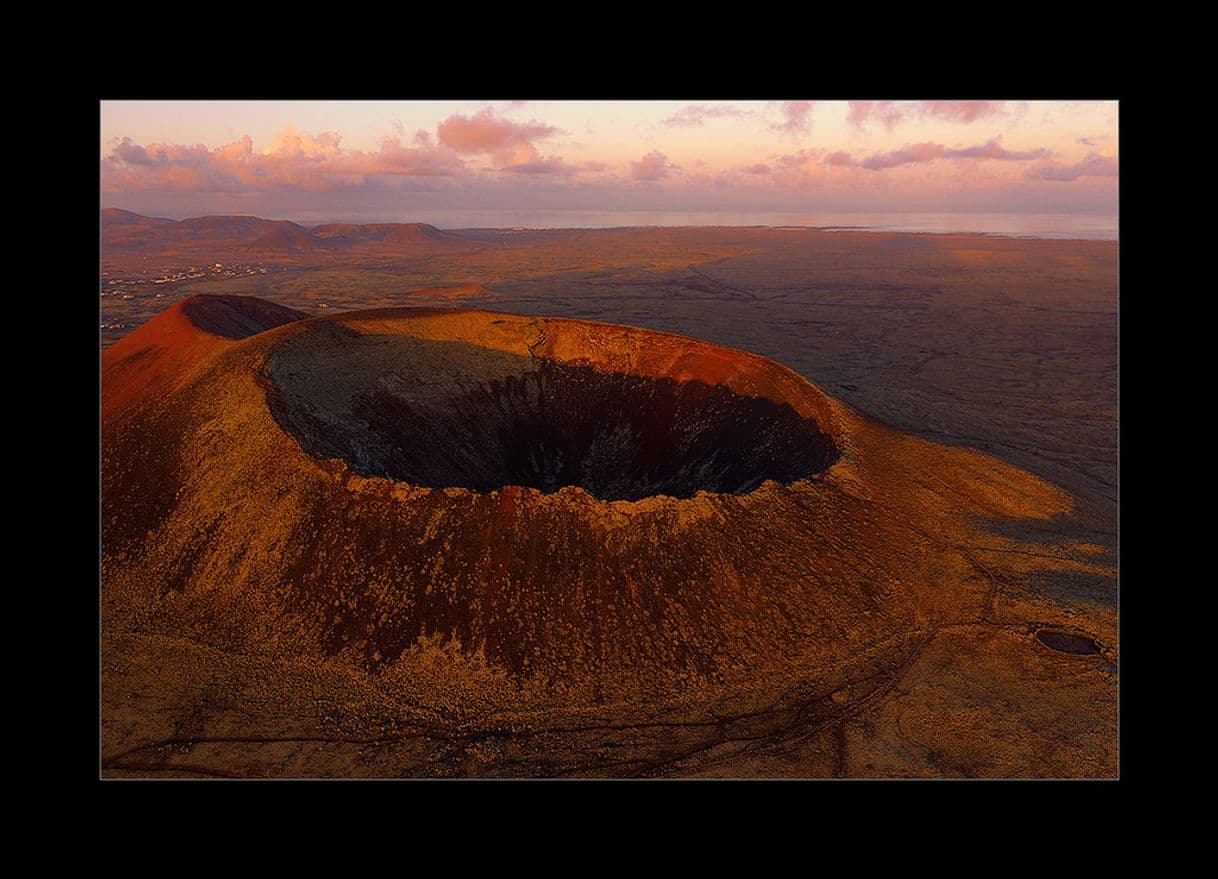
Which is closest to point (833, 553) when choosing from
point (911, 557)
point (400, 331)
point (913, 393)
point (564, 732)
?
point (911, 557)

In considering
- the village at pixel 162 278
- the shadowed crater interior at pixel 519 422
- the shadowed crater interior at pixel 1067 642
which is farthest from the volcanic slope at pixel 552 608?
the village at pixel 162 278

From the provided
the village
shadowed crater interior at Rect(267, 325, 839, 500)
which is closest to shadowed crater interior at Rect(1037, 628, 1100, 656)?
shadowed crater interior at Rect(267, 325, 839, 500)

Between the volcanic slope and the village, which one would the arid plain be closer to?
the volcanic slope

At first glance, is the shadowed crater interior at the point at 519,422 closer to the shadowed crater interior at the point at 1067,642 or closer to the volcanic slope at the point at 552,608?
the volcanic slope at the point at 552,608

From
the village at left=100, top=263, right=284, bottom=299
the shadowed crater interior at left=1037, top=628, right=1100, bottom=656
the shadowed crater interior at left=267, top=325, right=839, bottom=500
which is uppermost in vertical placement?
the village at left=100, top=263, right=284, bottom=299

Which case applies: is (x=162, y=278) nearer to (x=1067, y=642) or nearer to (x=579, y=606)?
(x=579, y=606)

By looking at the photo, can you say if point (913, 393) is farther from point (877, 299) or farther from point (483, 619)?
point (877, 299)
